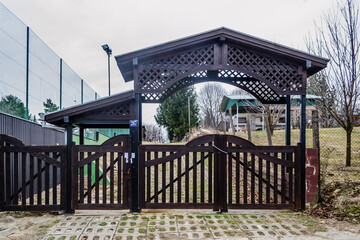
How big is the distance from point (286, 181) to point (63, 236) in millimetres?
4177

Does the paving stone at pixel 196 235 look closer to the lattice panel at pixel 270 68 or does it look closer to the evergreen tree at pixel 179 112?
the lattice panel at pixel 270 68

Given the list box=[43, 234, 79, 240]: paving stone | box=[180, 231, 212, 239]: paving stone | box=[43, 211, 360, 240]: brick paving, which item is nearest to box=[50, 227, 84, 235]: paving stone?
box=[43, 211, 360, 240]: brick paving

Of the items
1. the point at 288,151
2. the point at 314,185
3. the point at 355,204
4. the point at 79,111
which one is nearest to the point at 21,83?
the point at 79,111

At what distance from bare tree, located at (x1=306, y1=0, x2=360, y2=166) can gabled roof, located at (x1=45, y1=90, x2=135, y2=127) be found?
5709mm

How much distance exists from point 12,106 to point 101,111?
360cm

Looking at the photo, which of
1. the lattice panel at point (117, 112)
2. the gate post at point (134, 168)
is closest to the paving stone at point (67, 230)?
the gate post at point (134, 168)

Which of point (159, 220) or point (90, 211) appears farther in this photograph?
point (90, 211)

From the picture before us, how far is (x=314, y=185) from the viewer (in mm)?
5133

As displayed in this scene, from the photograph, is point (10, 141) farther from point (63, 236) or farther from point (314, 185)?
point (314, 185)

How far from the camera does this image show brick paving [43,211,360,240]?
150 inches

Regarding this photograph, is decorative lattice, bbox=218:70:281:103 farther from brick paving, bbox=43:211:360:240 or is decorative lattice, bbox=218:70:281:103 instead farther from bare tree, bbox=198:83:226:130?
bare tree, bbox=198:83:226:130

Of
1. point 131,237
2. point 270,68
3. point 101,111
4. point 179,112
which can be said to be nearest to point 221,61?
point 270,68

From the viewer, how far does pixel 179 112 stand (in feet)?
86.8

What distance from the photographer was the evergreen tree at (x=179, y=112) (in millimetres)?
26344
